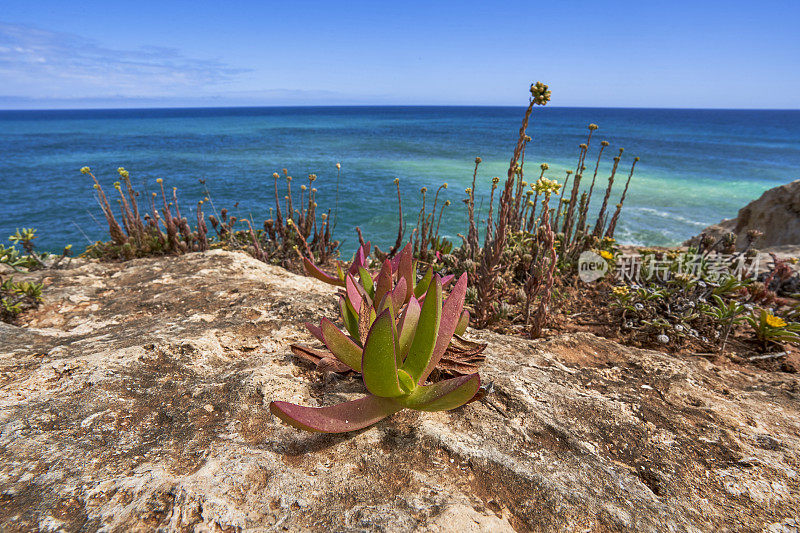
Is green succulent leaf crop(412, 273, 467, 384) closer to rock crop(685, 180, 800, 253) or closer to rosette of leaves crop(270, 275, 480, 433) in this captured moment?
rosette of leaves crop(270, 275, 480, 433)

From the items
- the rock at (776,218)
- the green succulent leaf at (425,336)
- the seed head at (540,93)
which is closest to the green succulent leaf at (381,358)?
the green succulent leaf at (425,336)

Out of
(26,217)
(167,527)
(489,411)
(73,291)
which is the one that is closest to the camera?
(167,527)

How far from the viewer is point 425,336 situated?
146cm

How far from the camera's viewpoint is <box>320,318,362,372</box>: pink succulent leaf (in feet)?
4.88

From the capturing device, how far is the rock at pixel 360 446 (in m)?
1.09

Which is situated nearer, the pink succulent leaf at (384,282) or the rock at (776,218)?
the pink succulent leaf at (384,282)

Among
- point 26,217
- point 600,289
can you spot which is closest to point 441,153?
point 26,217

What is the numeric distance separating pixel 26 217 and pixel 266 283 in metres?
14.3

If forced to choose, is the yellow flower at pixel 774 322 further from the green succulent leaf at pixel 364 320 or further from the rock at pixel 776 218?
the rock at pixel 776 218

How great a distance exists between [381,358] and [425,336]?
0.23 metres

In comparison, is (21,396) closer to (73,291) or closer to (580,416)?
(73,291)

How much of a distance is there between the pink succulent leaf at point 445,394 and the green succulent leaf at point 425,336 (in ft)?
0.25

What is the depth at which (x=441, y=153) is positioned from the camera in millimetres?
29922

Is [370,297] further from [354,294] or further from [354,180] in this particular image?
[354,180]
